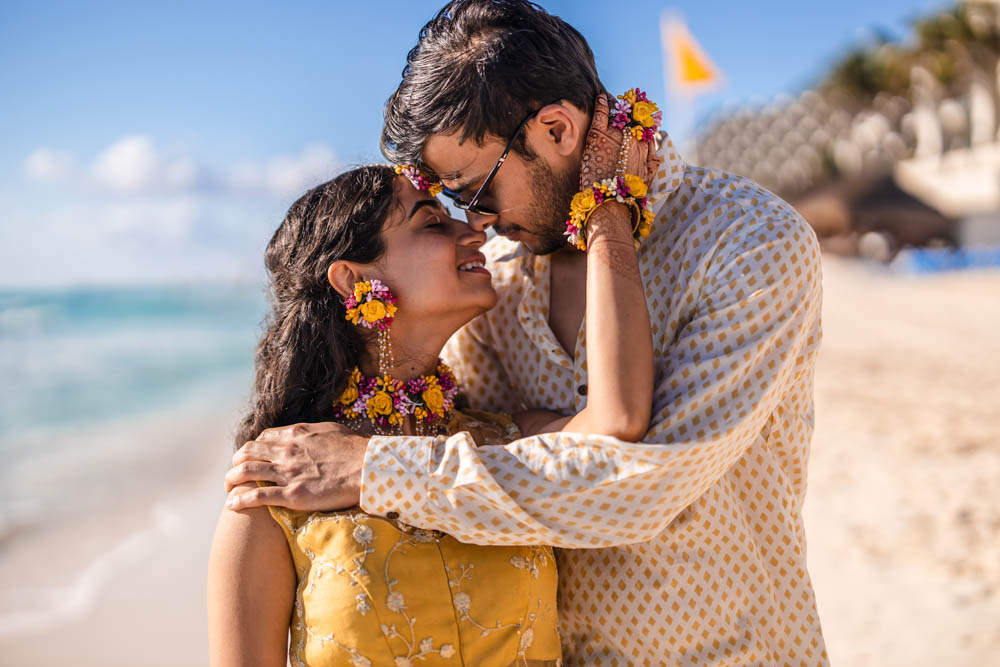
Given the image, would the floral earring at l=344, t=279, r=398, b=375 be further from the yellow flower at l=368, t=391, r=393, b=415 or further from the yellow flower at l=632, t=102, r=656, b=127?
the yellow flower at l=632, t=102, r=656, b=127

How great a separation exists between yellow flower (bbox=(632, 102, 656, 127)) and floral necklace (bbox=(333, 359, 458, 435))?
40.4 inches

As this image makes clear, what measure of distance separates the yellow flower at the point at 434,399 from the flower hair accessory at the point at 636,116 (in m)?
0.98

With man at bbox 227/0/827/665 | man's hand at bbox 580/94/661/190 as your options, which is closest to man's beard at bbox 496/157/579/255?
man at bbox 227/0/827/665

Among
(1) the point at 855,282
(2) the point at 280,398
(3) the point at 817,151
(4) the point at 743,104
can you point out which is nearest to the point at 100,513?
(2) the point at 280,398

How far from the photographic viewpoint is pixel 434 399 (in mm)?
2676

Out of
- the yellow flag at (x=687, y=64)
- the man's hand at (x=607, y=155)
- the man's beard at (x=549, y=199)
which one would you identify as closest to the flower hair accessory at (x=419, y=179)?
the man's beard at (x=549, y=199)

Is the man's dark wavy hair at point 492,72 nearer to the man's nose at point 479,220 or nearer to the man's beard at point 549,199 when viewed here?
the man's beard at point 549,199

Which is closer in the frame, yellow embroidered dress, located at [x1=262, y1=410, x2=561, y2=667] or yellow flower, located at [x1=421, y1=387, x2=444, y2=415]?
yellow embroidered dress, located at [x1=262, y1=410, x2=561, y2=667]

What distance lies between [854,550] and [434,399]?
500cm

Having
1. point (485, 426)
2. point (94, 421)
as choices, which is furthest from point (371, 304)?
point (94, 421)

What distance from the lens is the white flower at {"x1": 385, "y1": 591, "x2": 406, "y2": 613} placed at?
6.68ft

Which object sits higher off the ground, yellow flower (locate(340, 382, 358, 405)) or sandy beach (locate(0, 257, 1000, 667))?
yellow flower (locate(340, 382, 358, 405))

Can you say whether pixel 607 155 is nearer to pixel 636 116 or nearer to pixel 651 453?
pixel 636 116

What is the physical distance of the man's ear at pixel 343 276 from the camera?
2.58 m
